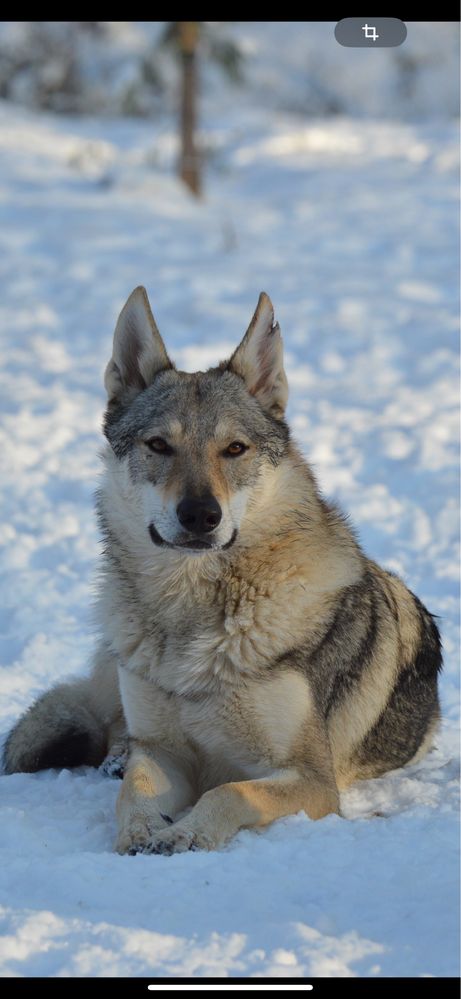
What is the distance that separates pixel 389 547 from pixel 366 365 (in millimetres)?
3513

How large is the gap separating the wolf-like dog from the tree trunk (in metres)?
12.7

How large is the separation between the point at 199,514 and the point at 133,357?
105 centimetres

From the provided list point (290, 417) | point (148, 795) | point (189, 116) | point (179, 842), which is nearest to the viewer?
point (179, 842)

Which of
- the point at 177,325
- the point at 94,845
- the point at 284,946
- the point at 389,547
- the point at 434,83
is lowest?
the point at 284,946

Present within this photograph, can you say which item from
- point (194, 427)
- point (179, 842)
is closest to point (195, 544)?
point (194, 427)

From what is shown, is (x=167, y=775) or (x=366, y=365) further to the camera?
(x=366, y=365)

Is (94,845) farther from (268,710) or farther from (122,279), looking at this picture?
(122,279)

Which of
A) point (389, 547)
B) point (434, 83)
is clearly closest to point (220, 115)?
point (434, 83)

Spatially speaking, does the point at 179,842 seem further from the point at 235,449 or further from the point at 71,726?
the point at 235,449

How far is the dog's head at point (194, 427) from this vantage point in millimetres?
4195

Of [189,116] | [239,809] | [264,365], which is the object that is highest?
[189,116]

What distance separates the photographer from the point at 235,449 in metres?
4.44

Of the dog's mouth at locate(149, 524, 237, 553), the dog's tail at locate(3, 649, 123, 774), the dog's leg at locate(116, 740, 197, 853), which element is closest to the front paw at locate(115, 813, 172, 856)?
the dog's leg at locate(116, 740, 197, 853)

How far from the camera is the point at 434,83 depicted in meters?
A: 27.8
